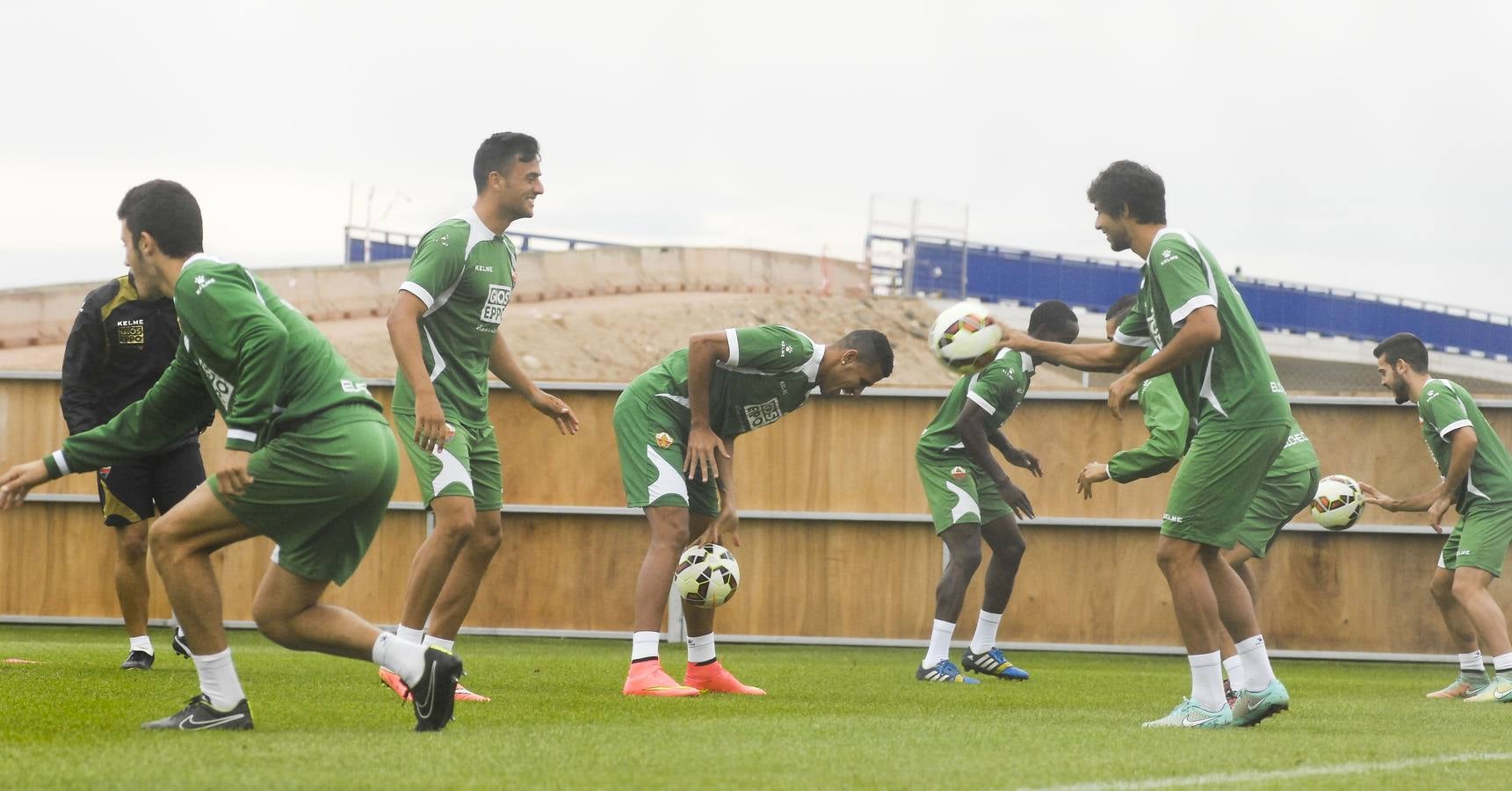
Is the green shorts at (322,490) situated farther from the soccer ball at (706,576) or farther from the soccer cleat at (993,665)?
the soccer cleat at (993,665)

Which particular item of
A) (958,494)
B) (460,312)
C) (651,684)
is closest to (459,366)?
(460,312)

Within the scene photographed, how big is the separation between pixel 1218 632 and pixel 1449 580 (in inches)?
148

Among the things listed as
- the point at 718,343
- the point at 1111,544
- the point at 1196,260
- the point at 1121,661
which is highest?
the point at 1196,260

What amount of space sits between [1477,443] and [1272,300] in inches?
1609

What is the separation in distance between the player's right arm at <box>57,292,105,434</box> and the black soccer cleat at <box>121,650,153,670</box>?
123cm

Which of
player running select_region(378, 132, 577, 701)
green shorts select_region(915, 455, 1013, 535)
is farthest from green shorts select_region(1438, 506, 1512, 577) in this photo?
player running select_region(378, 132, 577, 701)

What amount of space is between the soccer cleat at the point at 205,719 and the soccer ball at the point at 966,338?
10.7ft

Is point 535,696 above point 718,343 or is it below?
below

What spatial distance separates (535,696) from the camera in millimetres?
7527

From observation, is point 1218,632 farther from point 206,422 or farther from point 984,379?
point 206,422

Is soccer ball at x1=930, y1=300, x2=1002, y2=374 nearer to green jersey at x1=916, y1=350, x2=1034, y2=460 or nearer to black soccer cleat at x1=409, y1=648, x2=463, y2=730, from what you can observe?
green jersey at x1=916, y1=350, x2=1034, y2=460

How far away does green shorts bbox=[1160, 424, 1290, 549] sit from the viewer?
21.3ft

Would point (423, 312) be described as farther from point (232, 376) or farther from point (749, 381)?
point (232, 376)

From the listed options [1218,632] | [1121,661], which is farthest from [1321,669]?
[1218,632]
